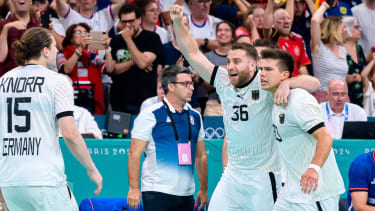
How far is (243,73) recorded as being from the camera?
19.9 feet

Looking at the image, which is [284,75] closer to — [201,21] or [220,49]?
[220,49]

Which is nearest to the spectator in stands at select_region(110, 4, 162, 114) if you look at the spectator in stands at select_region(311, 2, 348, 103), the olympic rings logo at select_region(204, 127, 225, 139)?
the olympic rings logo at select_region(204, 127, 225, 139)

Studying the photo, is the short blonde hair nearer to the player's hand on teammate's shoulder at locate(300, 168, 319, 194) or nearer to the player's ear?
the player's ear

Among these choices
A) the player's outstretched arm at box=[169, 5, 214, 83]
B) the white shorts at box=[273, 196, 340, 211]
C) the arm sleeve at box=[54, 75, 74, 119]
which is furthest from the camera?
the player's outstretched arm at box=[169, 5, 214, 83]

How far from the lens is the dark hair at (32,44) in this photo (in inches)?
208

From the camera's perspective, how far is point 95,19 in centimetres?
1074

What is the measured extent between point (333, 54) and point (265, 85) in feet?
16.3

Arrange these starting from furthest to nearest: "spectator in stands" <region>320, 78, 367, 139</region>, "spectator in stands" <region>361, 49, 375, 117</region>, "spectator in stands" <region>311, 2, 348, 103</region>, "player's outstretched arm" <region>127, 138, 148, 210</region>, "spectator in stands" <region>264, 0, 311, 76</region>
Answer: "spectator in stands" <region>361, 49, 375, 117</region> < "spectator in stands" <region>311, 2, 348, 103</region> < "spectator in stands" <region>264, 0, 311, 76</region> < "spectator in stands" <region>320, 78, 367, 139</region> < "player's outstretched arm" <region>127, 138, 148, 210</region>

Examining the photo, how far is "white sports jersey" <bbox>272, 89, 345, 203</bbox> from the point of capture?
212 inches

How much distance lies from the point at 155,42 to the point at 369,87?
12.0 ft

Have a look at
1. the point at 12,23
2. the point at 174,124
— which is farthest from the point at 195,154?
the point at 12,23

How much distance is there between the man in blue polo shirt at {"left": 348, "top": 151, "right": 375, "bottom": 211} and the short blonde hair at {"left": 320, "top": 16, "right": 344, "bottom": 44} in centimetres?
477

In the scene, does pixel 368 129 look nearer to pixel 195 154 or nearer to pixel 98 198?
pixel 195 154

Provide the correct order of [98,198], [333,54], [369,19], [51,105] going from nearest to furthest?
[51,105], [98,198], [333,54], [369,19]
